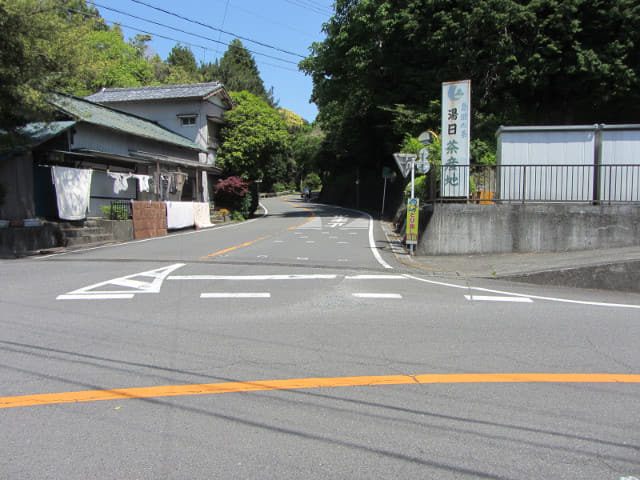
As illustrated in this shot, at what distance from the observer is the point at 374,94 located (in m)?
28.7

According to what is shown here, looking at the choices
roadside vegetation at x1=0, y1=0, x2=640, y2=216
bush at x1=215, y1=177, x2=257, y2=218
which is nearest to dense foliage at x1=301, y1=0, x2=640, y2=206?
roadside vegetation at x1=0, y1=0, x2=640, y2=216

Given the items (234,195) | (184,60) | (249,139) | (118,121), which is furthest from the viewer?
(184,60)

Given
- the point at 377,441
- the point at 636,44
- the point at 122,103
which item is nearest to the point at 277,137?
the point at 122,103

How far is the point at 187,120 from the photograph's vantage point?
31141mm

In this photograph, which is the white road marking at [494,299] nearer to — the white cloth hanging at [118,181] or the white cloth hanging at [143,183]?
the white cloth hanging at [118,181]

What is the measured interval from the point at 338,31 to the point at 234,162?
11.1 m

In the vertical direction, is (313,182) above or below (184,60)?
below

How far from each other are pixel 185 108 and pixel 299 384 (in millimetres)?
30030

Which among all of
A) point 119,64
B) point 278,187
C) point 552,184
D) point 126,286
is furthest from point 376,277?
point 278,187

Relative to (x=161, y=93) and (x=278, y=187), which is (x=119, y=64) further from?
(x=278, y=187)

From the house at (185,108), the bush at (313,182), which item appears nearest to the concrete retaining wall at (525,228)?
the house at (185,108)

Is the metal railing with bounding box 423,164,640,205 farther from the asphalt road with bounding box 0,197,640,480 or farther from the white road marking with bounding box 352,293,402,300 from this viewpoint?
the white road marking with bounding box 352,293,402,300

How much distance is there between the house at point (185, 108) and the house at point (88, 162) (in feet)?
10.4

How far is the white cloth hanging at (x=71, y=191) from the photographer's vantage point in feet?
51.2
